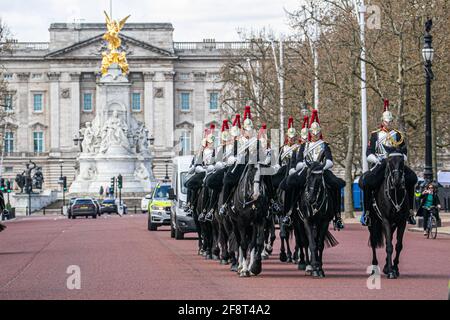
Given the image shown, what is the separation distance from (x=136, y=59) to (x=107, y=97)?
5168 centimetres

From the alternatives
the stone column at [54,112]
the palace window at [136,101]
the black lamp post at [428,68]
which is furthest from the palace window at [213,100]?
the black lamp post at [428,68]

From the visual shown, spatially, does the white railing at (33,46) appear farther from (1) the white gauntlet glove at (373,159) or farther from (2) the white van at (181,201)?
(1) the white gauntlet glove at (373,159)

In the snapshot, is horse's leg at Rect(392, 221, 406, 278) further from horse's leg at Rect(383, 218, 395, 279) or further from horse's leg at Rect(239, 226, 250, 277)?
horse's leg at Rect(239, 226, 250, 277)

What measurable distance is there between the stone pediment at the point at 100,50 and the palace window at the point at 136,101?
14.6 feet

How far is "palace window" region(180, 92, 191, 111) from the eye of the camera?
533 ft

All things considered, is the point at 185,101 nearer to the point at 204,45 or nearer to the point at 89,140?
the point at 204,45

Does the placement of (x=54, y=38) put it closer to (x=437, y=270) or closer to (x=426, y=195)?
(x=426, y=195)

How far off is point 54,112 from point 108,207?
66.6 meters

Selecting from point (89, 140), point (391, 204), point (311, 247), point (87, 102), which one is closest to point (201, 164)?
point (311, 247)

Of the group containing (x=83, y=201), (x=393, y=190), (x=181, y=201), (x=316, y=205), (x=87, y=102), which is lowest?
(x=83, y=201)

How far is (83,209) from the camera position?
8350 cm

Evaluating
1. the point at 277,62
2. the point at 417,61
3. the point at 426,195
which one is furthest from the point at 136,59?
the point at 426,195

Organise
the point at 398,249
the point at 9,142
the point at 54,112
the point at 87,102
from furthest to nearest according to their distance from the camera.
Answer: the point at 87,102
the point at 9,142
the point at 54,112
the point at 398,249

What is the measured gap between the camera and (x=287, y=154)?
1026 inches
